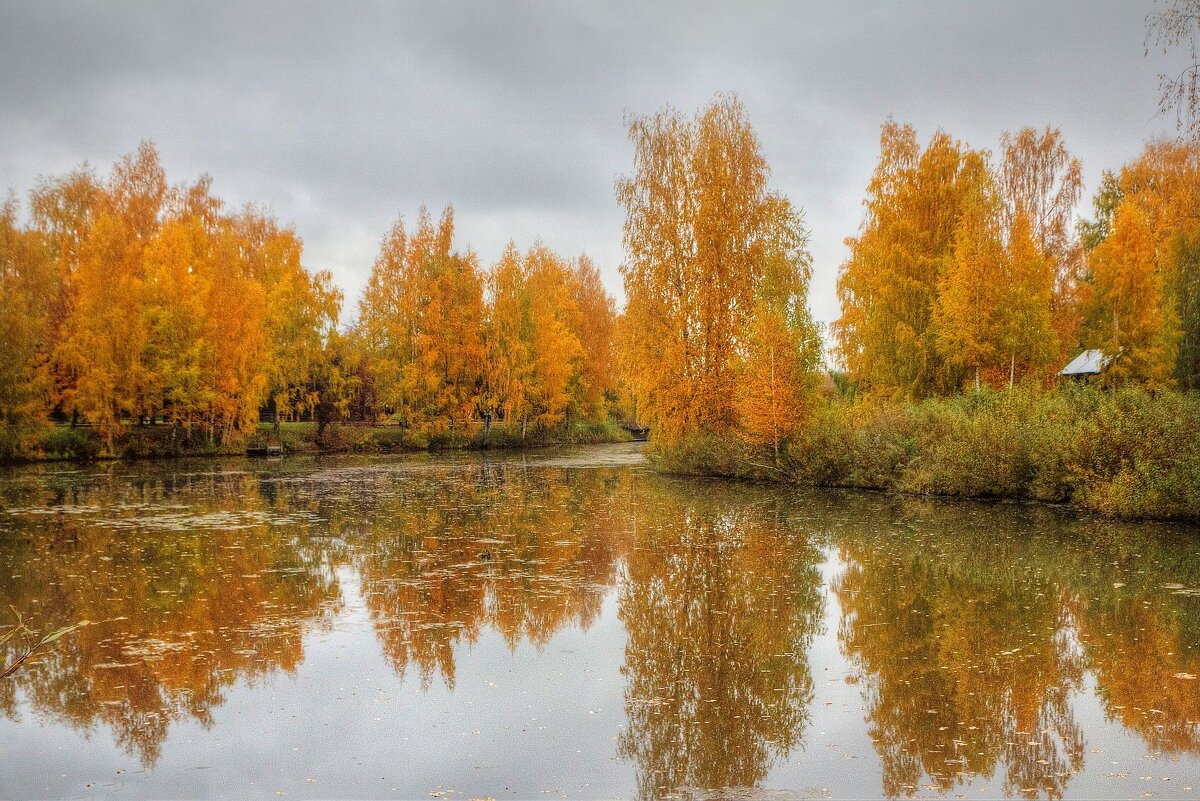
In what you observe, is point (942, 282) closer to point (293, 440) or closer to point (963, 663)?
point (963, 663)

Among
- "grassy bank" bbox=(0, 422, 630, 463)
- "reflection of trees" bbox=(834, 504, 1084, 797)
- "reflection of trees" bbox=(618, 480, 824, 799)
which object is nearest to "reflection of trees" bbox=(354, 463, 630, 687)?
"reflection of trees" bbox=(618, 480, 824, 799)

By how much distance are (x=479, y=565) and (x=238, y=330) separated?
3078cm

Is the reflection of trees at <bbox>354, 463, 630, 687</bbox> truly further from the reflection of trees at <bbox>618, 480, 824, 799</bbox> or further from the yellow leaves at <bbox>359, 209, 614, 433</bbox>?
the yellow leaves at <bbox>359, 209, 614, 433</bbox>

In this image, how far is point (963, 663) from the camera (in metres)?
7.67

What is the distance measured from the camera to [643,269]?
2920cm

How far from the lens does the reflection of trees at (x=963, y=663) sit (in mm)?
5633

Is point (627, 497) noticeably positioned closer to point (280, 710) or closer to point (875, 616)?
point (875, 616)

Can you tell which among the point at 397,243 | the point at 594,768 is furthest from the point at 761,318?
the point at 397,243

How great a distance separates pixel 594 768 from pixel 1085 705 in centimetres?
397

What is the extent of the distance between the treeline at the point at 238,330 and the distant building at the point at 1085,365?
966 inches

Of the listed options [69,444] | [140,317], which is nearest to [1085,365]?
[140,317]

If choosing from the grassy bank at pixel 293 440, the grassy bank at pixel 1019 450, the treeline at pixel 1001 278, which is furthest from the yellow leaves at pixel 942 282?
the grassy bank at pixel 293 440

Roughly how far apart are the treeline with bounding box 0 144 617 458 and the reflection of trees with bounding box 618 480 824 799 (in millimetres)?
28711

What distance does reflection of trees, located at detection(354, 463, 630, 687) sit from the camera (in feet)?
30.0
